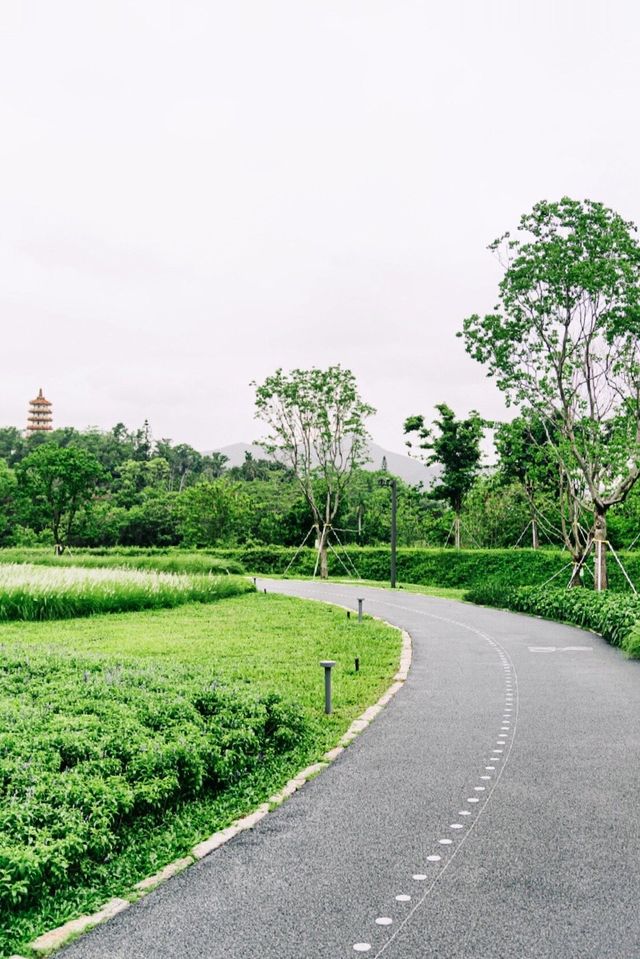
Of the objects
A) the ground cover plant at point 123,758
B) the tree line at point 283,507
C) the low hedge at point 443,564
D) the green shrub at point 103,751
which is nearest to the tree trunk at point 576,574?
the low hedge at point 443,564

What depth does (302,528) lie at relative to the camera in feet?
170

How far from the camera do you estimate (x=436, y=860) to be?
15.3ft

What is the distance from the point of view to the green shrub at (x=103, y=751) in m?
4.23

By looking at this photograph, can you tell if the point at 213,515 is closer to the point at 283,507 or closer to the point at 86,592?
the point at 283,507

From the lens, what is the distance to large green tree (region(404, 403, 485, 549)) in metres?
40.8

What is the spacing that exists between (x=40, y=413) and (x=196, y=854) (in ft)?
486

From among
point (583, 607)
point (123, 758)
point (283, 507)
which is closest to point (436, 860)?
point (123, 758)

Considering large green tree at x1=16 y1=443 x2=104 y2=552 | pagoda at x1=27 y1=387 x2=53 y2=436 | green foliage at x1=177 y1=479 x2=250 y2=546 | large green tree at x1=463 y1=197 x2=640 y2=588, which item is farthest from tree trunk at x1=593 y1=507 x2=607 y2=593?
pagoda at x1=27 y1=387 x2=53 y2=436

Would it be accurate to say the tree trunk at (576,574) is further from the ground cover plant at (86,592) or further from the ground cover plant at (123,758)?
the ground cover plant at (123,758)

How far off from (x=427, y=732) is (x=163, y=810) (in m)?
3.31

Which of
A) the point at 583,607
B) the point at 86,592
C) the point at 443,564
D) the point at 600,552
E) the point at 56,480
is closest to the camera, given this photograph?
the point at 583,607

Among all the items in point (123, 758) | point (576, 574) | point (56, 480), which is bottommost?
point (123, 758)

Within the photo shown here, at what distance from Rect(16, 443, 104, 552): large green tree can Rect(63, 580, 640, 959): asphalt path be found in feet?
137

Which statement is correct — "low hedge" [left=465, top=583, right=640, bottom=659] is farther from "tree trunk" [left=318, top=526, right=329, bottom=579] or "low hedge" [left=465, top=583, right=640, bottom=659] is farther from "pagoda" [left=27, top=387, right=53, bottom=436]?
"pagoda" [left=27, top=387, right=53, bottom=436]
